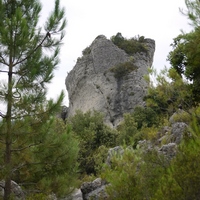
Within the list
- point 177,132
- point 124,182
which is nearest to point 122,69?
point 177,132

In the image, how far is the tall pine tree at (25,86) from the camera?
9.05 meters

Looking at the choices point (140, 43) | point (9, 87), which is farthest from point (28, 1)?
point (140, 43)

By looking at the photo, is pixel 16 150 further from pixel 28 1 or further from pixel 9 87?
pixel 28 1

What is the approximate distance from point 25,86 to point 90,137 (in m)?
21.1

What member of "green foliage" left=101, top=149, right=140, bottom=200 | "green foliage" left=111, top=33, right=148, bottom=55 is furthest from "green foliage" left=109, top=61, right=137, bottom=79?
"green foliage" left=101, top=149, right=140, bottom=200

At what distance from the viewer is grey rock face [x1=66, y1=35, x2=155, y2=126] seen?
134ft

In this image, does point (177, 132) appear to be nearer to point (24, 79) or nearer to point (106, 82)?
point (24, 79)

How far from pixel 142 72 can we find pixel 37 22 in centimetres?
3478

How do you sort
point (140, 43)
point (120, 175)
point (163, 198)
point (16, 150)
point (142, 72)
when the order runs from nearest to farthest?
point (163, 198) < point (120, 175) < point (16, 150) < point (142, 72) < point (140, 43)

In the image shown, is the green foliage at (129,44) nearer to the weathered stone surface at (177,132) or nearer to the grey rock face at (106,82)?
the grey rock face at (106,82)

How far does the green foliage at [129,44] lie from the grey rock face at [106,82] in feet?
2.41

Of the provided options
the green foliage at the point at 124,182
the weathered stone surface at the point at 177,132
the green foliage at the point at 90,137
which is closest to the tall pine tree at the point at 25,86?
the green foliage at the point at 124,182

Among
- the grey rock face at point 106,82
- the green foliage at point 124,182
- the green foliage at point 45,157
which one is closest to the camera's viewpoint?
the green foliage at point 124,182

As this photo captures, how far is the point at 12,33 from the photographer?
9.16 m
